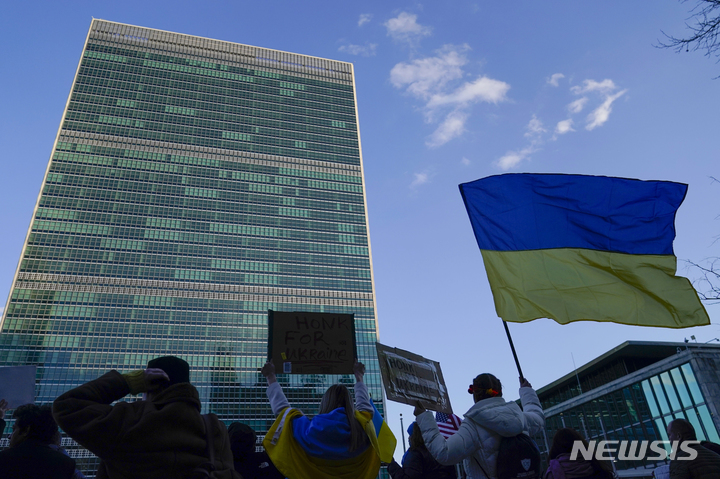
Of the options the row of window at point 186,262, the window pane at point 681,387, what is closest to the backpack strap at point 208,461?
the window pane at point 681,387

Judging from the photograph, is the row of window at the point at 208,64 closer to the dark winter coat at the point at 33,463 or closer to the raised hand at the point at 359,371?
the raised hand at the point at 359,371

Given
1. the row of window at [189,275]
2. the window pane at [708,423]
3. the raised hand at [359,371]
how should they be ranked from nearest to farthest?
the raised hand at [359,371] < the window pane at [708,423] < the row of window at [189,275]

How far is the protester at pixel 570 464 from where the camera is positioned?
14.5 feet

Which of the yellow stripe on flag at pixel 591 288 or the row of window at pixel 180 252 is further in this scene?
the row of window at pixel 180 252

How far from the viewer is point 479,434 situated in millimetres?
4523

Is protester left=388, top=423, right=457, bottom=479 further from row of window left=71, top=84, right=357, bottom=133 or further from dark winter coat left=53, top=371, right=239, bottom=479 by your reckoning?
row of window left=71, top=84, right=357, bottom=133

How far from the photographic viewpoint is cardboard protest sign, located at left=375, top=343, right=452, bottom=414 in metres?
7.33

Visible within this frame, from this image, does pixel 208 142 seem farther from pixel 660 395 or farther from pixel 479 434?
pixel 479 434

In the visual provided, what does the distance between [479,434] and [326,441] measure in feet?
4.55

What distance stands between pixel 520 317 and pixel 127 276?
99.2 metres

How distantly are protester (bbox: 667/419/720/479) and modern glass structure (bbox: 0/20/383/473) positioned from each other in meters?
88.4

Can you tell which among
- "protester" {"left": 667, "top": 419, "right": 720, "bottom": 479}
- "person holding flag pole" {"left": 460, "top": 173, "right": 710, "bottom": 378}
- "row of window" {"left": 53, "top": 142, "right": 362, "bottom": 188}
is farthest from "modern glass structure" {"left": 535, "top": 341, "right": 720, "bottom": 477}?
"row of window" {"left": 53, "top": 142, "right": 362, "bottom": 188}

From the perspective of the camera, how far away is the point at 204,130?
4446 inches

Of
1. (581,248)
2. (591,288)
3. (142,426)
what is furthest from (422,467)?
(581,248)
